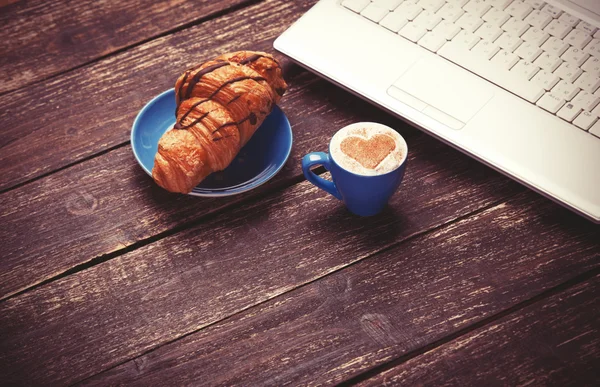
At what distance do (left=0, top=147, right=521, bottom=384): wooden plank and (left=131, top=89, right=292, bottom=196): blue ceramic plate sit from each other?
1.5 inches

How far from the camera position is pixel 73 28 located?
1209 mm

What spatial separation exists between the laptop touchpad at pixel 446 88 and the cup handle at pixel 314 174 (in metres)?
0.19

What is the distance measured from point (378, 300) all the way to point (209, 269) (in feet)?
0.77

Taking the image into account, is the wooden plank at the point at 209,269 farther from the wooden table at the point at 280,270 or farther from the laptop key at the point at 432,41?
the laptop key at the point at 432,41

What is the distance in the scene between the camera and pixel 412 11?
1.08 meters

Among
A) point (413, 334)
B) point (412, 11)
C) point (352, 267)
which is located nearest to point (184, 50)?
point (412, 11)

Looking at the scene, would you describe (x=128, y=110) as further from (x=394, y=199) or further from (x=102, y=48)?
(x=394, y=199)

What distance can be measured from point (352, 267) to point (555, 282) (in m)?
0.27

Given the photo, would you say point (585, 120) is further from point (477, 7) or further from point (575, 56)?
point (477, 7)

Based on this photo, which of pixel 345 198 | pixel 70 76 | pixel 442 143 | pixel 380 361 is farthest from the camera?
pixel 70 76

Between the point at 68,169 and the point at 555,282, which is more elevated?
the point at 68,169

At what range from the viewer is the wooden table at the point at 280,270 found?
2.72 feet

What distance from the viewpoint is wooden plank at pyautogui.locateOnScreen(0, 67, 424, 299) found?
0.93 meters

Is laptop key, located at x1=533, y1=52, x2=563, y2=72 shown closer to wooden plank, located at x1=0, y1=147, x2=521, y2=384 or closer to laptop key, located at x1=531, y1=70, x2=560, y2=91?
laptop key, located at x1=531, y1=70, x2=560, y2=91
